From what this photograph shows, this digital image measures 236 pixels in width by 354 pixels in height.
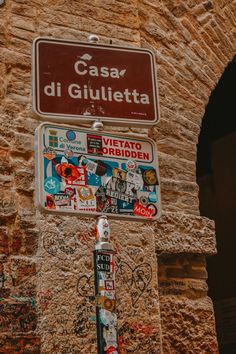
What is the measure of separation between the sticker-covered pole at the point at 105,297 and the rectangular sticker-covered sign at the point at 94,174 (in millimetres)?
176

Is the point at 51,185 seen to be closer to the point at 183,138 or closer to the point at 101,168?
the point at 101,168

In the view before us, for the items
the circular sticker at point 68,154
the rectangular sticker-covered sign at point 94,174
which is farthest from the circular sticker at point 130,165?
the circular sticker at point 68,154

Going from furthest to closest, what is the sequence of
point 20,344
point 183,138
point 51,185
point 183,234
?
point 183,138 → point 183,234 → point 20,344 → point 51,185

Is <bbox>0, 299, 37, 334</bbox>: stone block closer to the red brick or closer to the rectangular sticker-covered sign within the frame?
the red brick

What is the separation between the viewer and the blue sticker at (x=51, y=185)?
8.14 feet

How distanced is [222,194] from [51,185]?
6163 millimetres

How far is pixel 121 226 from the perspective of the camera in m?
3.91

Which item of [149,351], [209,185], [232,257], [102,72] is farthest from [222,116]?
[102,72]

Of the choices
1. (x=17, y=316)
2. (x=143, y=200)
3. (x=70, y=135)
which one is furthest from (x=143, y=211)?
(x=17, y=316)

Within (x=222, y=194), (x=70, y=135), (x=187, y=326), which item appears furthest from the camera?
(x=222, y=194)

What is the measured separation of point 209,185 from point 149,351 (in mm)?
5186

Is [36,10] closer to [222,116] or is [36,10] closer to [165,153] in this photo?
[165,153]

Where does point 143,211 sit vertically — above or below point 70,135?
below

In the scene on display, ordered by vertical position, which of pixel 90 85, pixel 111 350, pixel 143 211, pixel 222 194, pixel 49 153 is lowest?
pixel 111 350
